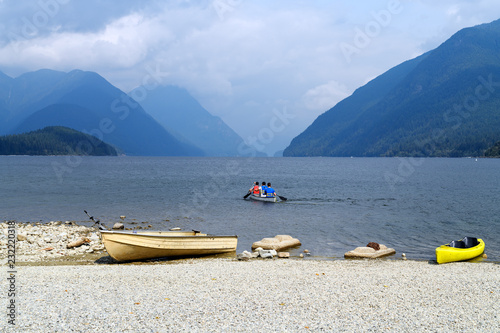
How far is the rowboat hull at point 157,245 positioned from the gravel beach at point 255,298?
1.34 meters

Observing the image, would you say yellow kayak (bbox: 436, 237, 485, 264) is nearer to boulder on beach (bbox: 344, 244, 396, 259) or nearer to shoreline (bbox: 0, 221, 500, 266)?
shoreline (bbox: 0, 221, 500, 266)

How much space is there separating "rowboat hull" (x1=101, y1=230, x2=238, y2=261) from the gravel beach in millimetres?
1341

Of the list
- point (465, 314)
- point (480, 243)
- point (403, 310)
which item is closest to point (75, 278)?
point (403, 310)

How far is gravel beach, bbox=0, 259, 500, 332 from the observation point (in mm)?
10625

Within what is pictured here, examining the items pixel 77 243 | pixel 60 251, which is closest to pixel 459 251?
pixel 77 243

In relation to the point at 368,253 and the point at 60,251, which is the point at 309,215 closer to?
the point at 368,253

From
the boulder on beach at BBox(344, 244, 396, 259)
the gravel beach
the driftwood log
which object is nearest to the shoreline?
the driftwood log

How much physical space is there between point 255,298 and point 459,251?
13.6 meters

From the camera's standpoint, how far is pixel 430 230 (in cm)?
3200

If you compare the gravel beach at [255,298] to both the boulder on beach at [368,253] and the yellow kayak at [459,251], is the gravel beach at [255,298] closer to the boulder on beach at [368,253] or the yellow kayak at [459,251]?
the yellow kayak at [459,251]

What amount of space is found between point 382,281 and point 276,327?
7.07 metres

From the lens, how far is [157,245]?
2095cm

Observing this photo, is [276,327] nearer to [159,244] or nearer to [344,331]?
[344,331]

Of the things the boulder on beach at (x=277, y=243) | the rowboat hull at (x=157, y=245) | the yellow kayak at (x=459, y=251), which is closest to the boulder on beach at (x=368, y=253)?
the yellow kayak at (x=459, y=251)
